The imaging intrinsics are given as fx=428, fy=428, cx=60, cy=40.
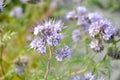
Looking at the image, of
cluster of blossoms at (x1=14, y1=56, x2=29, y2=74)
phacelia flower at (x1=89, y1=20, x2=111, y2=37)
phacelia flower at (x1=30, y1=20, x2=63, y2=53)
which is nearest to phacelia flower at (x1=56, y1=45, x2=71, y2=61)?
phacelia flower at (x1=30, y1=20, x2=63, y2=53)

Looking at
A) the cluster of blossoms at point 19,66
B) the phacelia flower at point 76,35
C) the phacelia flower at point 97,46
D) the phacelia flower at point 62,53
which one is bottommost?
the cluster of blossoms at point 19,66

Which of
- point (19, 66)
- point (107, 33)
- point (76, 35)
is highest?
point (107, 33)

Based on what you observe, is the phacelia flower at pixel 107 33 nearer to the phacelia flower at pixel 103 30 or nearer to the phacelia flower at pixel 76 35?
the phacelia flower at pixel 103 30

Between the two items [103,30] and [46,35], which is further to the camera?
[103,30]

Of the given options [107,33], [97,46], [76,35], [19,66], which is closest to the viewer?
[107,33]

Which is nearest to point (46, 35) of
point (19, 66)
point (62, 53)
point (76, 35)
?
point (62, 53)

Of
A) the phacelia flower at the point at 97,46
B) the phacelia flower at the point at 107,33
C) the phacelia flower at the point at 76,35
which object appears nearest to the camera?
the phacelia flower at the point at 107,33

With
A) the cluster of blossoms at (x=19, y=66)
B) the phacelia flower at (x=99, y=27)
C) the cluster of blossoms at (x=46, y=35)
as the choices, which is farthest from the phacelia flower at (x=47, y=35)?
the cluster of blossoms at (x=19, y=66)

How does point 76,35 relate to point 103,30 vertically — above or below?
below

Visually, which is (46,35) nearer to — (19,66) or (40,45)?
(40,45)

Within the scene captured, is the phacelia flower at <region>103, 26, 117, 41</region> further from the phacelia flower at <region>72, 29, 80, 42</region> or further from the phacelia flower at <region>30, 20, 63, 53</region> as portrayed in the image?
the phacelia flower at <region>72, 29, 80, 42</region>

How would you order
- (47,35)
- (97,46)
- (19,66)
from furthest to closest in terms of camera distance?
(19,66), (97,46), (47,35)
